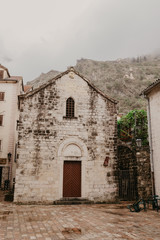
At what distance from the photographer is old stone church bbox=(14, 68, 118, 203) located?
477 inches

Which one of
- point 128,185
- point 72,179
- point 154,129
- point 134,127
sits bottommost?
point 128,185

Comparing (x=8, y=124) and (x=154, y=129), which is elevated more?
(x=8, y=124)

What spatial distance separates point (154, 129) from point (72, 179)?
20.0 ft

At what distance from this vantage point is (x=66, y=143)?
13.0 metres

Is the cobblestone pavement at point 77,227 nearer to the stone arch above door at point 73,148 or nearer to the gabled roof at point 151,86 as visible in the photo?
the stone arch above door at point 73,148

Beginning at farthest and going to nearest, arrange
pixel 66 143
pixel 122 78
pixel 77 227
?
pixel 122 78 < pixel 66 143 < pixel 77 227

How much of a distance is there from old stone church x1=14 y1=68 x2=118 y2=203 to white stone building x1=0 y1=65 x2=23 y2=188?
32.1ft

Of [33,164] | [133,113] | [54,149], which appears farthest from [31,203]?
[133,113]

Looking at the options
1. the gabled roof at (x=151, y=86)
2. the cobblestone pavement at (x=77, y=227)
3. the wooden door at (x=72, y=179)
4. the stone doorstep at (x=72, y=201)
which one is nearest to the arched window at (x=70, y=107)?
the wooden door at (x=72, y=179)

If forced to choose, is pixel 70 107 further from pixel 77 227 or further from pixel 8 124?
pixel 8 124

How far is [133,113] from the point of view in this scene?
1773cm

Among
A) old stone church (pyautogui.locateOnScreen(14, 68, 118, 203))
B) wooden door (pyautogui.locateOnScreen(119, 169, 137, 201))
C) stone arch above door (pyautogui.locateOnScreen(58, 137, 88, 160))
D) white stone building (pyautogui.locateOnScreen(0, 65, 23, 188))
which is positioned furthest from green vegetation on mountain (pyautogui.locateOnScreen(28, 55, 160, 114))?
stone arch above door (pyautogui.locateOnScreen(58, 137, 88, 160))

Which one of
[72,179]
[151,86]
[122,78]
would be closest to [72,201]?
[72,179]

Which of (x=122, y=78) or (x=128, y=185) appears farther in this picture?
(x=122, y=78)
